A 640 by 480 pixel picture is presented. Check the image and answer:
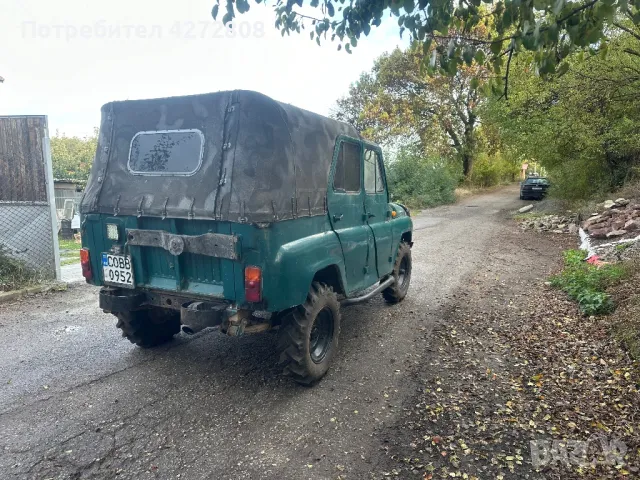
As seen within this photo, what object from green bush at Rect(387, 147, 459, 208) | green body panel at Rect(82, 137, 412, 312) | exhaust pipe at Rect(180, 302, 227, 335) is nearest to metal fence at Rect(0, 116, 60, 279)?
green body panel at Rect(82, 137, 412, 312)

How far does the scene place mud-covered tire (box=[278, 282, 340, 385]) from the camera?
3627 mm

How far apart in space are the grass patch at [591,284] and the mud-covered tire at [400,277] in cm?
231

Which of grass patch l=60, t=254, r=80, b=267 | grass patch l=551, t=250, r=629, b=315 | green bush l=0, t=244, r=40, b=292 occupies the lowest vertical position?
grass patch l=551, t=250, r=629, b=315

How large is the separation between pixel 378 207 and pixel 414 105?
74.4 ft

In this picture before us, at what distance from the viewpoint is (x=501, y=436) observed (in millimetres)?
3121

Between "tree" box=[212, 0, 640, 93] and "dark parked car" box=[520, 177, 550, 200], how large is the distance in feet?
80.1

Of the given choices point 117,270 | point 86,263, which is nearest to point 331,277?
point 117,270

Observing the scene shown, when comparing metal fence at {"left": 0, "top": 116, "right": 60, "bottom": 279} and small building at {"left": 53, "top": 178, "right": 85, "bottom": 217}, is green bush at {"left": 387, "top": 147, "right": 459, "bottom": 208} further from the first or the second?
A: metal fence at {"left": 0, "top": 116, "right": 60, "bottom": 279}

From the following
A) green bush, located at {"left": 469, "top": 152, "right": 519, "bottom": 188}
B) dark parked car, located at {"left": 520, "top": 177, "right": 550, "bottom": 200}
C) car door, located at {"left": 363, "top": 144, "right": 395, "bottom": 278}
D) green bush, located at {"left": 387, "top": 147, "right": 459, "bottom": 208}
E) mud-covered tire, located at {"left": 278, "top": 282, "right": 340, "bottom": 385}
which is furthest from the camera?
green bush, located at {"left": 469, "top": 152, "right": 519, "bottom": 188}

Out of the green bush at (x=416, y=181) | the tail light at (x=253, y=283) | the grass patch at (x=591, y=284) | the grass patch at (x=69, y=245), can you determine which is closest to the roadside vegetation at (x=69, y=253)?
the grass patch at (x=69, y=245)

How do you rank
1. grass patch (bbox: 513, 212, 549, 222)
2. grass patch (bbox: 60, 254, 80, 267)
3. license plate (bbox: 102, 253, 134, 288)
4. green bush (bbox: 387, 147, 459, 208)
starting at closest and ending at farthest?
1. license plate (bbox: 102, 253, 134, 288)
2. grass patch (bbox: 60, 254, 80, 267)
3. grass patch (bbox: 513, 212, 549, 222)
4. green bush (bbox: 387, 147, 459, 208)

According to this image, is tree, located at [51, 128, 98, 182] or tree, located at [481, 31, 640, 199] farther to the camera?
tree, located at [51, 128, 98, 182]

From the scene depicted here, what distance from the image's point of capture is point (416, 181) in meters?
23.3

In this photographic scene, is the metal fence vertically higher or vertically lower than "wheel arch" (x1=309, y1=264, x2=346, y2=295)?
higher
